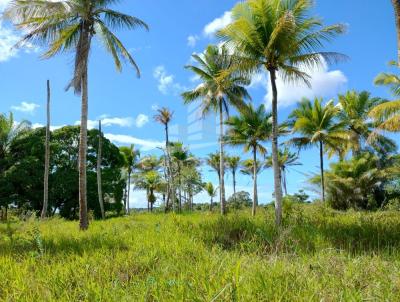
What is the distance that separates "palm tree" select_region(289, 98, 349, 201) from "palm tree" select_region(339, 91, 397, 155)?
5.96ft

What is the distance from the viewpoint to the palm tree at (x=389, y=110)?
20.5m

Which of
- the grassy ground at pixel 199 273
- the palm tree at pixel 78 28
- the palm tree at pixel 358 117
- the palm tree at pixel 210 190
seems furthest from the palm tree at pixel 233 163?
the grassy ground at pixel 199 273

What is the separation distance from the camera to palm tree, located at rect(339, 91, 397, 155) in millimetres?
33531

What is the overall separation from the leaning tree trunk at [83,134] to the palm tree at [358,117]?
2458cm

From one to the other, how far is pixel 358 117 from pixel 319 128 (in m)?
5.61

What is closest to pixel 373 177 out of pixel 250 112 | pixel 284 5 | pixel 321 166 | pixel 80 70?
pixel 321 166

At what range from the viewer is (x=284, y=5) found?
1502 centimetres

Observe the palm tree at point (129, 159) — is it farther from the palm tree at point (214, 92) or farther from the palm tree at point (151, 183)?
the palm tree at point (214, 92)

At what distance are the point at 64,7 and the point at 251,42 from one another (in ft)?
24.1

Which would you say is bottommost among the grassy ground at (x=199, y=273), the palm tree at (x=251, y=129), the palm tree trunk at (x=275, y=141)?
the grassy ground at (x=199, y=273)

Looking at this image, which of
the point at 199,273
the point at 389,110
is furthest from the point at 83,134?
the point at 389,110

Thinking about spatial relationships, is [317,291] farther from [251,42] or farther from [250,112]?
[250,112]

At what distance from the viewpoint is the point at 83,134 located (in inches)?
600

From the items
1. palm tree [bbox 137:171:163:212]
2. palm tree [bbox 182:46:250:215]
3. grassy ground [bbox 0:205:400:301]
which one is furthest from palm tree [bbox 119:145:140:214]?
grassy ground [bbox 0:205:400:301]
